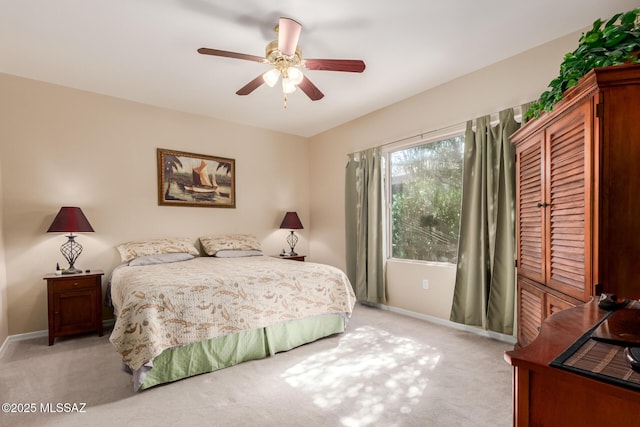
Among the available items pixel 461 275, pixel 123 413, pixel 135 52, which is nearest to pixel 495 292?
pixel 461 275

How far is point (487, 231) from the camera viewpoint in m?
3.08

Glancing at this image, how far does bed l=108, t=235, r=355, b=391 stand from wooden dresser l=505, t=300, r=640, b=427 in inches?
84.4

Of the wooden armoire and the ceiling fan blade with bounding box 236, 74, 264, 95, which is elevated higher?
the ceiling fan blade with bounding box 236, 74, 264, 95

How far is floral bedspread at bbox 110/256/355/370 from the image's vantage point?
85.1 inches

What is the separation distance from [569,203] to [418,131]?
2.26 m

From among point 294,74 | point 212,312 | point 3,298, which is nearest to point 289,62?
point 294,74

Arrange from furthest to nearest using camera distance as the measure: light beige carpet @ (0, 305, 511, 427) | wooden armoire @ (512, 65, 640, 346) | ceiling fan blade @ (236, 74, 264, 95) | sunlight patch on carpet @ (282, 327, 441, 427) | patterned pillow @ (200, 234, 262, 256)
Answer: patterned pillow @ (200, 234, 262, 256)
ceiling fan blade @ (236, 74, 264, 95)
sunlight patch on carpet @ (282, 327, 441, 427)
light beige carpet @ (0, 305, 511, 427)
wooden armoire @ (512, 65, 640, 346)

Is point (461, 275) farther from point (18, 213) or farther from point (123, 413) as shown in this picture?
point (18, 213)

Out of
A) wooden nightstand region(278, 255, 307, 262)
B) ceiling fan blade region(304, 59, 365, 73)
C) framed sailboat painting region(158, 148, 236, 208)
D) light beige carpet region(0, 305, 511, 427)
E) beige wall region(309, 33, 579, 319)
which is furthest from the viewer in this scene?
wooden nightstand region(278, 255, 307, 262)

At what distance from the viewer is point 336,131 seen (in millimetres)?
5016

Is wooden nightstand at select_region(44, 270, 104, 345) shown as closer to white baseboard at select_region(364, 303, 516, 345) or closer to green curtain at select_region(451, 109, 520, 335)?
white baseboard at select_region(364, 303, 516, 345)

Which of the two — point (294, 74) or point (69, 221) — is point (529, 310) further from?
point (69, 221)

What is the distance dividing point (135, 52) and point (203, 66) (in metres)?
0.57

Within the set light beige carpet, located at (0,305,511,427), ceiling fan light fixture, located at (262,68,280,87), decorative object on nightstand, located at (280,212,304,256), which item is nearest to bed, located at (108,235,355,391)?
light beige carpet, located at (0,305,511,427)
